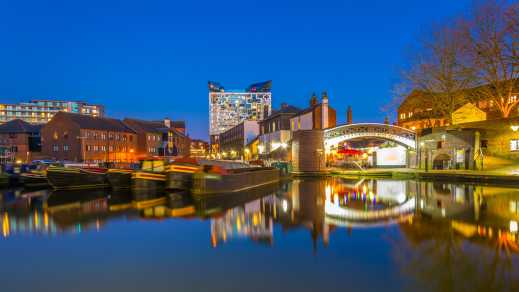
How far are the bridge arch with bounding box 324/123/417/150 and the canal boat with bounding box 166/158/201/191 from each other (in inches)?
767

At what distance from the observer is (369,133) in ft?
124

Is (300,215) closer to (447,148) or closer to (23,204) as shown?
(23,204)

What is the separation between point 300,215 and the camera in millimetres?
13125

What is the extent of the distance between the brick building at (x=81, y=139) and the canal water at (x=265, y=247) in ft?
116

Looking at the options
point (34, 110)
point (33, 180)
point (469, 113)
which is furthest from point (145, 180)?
point (34, 110)

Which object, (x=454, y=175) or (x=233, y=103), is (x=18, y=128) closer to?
→ (x=454, y=175)

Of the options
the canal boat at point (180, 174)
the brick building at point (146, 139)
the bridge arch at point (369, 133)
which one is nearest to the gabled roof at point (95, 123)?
the brick building at point (146, 139)

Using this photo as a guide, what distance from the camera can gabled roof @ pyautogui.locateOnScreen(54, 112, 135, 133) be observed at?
49.1 metres

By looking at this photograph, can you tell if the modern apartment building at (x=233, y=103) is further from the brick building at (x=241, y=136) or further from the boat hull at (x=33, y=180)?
the boat hull at (x=33, y=180)

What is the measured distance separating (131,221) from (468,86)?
3901 centimetres

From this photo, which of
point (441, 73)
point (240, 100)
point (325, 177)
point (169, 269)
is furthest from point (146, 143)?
point (240, 100)

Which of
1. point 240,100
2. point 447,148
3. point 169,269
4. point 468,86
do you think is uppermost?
point 240,100

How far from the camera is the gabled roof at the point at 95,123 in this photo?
49094mm

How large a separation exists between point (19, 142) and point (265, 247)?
193 feet
